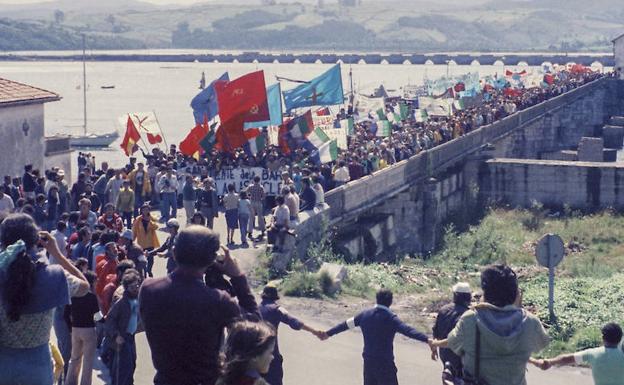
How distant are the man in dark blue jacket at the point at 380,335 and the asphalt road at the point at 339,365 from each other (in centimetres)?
252

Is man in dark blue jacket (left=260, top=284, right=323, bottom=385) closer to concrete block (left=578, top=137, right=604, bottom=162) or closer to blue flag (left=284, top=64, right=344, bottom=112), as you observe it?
blue flag (left=284, top=64, right=344, bottom=112)

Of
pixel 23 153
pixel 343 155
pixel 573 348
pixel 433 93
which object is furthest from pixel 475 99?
pixel 573 348

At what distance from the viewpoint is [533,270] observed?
2212cm

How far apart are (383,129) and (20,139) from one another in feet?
34.6

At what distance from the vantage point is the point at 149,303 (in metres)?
5.46

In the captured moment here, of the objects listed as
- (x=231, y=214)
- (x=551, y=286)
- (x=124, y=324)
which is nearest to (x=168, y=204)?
(x=231, y=214)

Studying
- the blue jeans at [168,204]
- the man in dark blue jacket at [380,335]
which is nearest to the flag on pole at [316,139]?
the blue jeans at [168,204]

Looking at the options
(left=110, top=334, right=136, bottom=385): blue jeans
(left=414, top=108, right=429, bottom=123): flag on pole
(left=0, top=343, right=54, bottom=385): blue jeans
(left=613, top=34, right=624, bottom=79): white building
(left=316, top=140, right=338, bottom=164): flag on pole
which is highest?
(left=613, top=34, right=624, bottom=79): white building

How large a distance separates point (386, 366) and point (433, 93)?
4760 cm

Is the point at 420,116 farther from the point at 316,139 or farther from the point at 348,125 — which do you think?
the point at 316,139

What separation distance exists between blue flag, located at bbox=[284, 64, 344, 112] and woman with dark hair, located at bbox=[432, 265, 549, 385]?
77.2 feet

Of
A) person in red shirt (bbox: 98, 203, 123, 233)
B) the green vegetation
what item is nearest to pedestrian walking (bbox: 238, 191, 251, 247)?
the green vegetation

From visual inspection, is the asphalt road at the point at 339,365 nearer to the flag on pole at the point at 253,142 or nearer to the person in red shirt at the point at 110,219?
the person in red shirt at the point at 110,219

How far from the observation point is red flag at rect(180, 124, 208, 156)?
2436 cm
